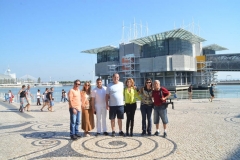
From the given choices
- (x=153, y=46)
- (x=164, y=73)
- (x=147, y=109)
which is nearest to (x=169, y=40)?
(x=153, y=46)

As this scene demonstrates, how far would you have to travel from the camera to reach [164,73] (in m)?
59.8

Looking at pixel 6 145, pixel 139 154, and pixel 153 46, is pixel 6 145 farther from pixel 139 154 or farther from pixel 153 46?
pixel 153 46

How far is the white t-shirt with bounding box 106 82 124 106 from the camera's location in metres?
5.69

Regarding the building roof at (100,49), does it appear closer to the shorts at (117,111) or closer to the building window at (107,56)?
the building window at (107,56)

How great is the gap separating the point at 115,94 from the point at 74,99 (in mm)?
1249

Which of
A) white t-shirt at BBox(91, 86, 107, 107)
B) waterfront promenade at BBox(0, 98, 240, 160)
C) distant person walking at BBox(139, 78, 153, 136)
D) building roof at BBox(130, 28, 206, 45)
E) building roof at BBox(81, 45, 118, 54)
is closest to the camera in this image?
waterfront promenade at BBox(0, 98, 240, 160)

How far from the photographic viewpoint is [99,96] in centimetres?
588

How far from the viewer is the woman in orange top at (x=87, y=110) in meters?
5.83

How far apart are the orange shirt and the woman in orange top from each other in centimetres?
19

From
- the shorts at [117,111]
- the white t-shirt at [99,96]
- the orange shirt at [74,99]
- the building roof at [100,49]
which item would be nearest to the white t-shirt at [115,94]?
the shorts at [117,111]

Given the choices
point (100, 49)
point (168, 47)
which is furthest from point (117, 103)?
point (100, 49)

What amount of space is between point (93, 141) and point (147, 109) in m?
1.89

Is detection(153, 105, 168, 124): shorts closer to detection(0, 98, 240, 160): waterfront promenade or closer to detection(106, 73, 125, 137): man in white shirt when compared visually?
detection(0, 98, 240, 160): waterfront promenade

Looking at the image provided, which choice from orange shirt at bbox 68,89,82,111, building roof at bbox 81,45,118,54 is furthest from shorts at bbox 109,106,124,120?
building roof at bbox 81,45,118,54
